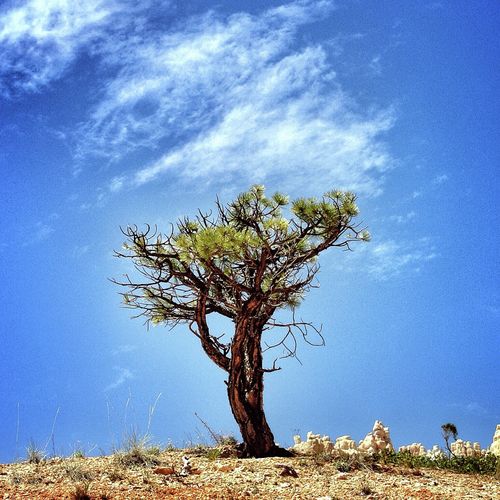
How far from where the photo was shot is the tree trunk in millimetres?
9250

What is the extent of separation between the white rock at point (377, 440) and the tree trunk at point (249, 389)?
2.15 metres

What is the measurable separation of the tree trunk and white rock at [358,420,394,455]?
7.07 feet

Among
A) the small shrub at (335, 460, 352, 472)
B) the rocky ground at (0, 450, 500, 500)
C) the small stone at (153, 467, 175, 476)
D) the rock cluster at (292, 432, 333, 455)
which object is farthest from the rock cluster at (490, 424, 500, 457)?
the small stone at (153, 467, 175, 476)

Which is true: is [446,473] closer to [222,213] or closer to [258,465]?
[258,465]

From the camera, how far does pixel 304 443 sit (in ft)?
32.9

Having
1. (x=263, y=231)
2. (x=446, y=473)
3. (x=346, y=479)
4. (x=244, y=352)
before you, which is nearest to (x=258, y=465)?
(x=346, y=479)

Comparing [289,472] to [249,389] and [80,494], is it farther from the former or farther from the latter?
[80,494]

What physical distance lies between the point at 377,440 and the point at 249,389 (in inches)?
119

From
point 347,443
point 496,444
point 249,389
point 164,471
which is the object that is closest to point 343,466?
point 249,389

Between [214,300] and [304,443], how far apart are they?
2952 millimetres

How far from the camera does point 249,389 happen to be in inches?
373

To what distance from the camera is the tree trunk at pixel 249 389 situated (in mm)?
9250

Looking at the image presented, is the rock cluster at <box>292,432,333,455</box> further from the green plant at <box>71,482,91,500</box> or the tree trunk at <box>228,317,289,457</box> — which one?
the green plant at <box>71,482,91,500</box>

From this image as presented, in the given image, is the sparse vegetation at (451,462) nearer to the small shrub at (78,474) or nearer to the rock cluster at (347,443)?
the rock cluster at (347,443)
